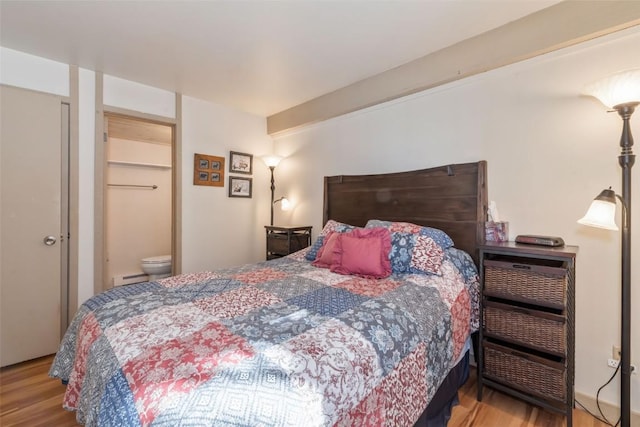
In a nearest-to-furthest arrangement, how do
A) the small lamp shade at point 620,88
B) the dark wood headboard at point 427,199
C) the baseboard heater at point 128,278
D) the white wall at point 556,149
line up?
the small lamp shade at point 620,88 → the white wall at point 556,149 → the dark wood headboard at point 427,199 → the baseboard heater at point 128,278

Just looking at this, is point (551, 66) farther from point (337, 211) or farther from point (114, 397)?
point (114, 397)

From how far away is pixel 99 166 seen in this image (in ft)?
8.63

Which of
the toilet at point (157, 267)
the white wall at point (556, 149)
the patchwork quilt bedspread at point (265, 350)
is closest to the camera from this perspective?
the patchwork quilt bedspread at point (265, 350)

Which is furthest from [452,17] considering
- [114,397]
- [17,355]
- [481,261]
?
[17,355]

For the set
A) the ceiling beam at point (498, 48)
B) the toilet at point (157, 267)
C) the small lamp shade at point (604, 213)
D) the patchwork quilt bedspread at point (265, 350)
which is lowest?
the toilet at point (157, 267)

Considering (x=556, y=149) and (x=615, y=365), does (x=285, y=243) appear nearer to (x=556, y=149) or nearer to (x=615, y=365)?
(x=556, y=149)

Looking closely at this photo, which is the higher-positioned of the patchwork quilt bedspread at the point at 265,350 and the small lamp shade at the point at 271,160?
the small lamp shade at the point at 271,160

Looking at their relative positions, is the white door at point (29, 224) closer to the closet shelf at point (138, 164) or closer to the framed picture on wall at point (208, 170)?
the framed picture on wall at point (208, 170)

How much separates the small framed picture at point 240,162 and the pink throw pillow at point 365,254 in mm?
1965

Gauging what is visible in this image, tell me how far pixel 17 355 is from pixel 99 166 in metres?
1.62

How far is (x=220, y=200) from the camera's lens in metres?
3.45

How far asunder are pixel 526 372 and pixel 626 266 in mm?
760

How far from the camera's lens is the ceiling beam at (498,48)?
5.34ft

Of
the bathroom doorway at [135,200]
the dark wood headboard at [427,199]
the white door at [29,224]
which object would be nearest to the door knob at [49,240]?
the white door at [29,224]
